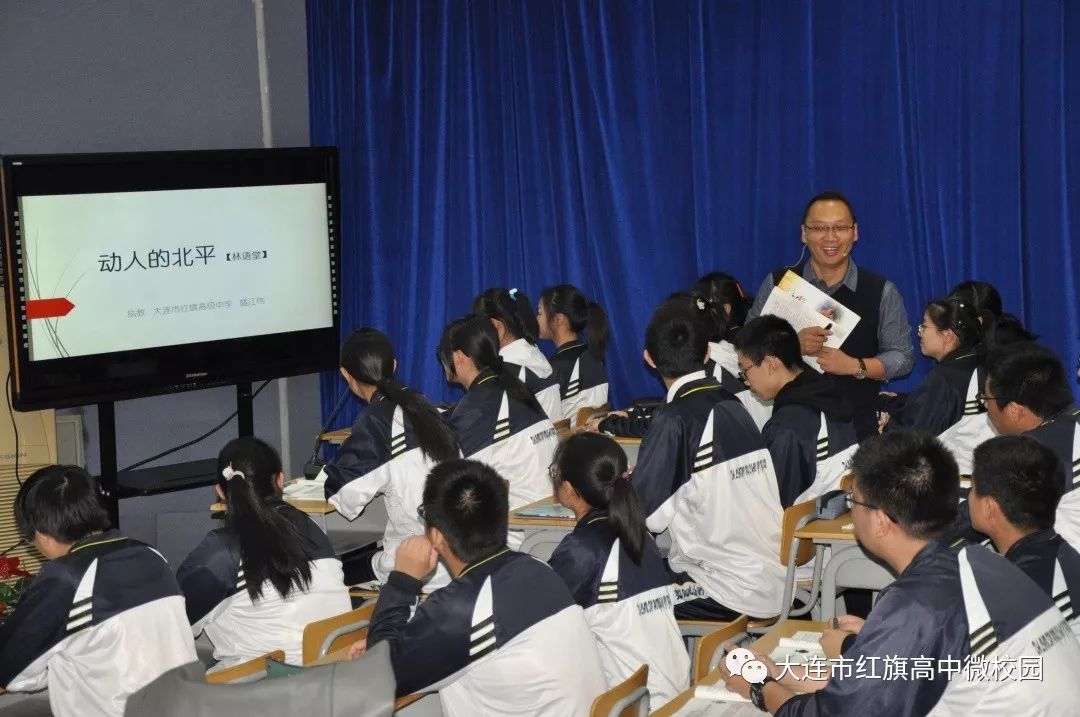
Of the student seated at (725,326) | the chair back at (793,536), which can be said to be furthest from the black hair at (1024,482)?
the student seated at (725,326)

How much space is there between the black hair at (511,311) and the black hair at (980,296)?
6.62 ft

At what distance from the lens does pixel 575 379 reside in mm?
6230

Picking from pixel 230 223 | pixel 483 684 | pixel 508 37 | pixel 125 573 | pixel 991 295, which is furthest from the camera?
pixel 508 37

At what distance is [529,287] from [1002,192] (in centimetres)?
250

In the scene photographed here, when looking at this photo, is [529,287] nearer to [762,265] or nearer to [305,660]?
[762,265]

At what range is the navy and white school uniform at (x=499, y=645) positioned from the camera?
99.9 inches

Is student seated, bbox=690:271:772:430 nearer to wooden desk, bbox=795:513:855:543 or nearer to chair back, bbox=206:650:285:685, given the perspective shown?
wooden desk, bbox=795:513:855:543

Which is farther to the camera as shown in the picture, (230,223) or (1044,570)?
(230,223)

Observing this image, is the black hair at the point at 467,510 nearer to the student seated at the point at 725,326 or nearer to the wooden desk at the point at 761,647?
the wooden desk at the point at 761,647

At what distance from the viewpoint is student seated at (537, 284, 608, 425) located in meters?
6.23

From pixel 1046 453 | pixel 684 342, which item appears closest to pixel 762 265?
pixel 684 342

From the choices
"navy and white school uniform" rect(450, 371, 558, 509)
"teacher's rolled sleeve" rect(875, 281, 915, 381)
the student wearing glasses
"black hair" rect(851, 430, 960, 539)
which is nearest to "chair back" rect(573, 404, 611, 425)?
"navy and white school uniform" rect(450, 371, 558, 509)

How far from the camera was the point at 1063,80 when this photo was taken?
5414mm

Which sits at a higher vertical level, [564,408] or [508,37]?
[508,37]
